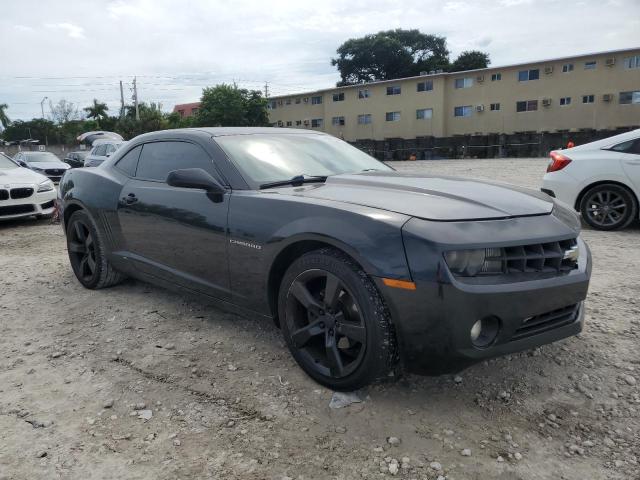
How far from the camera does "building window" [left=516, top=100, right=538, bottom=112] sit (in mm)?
34438

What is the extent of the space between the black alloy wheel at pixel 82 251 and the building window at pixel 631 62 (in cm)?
3519

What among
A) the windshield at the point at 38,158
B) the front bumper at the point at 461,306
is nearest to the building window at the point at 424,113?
the windshield at the point at 38,158

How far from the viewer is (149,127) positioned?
52094 mm

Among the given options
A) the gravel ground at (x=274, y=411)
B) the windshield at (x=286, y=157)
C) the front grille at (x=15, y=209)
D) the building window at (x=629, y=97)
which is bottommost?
the gravel ground at (x=274, y=411)

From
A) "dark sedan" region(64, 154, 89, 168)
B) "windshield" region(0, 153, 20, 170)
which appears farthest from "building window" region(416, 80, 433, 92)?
"windshield" region(0, 153, 20, 170)

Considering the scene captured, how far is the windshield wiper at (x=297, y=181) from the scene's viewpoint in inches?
123

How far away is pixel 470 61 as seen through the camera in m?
54.3

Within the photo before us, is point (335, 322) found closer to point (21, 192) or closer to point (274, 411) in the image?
point (274, 411)

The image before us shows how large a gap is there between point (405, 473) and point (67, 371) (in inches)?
82.2

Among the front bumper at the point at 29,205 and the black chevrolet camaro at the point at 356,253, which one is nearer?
the black chevrolet camaro at the point at 356,253

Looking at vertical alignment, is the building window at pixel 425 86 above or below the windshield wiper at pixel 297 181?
above

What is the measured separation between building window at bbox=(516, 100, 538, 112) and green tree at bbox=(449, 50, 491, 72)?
20434mm

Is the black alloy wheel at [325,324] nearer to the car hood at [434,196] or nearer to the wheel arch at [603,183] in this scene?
the car hood at [434,196]

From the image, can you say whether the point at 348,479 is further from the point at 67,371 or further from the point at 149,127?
the point at 149,127
